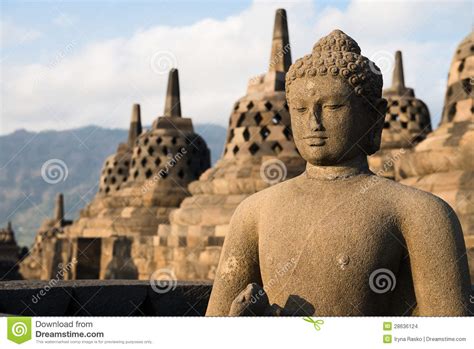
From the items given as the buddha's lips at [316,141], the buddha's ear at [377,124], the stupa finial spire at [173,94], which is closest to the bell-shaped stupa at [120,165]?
the stupa finial spire at [173,94]

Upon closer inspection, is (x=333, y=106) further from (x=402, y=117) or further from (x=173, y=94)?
(x=173, y=94)

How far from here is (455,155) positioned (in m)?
9.68

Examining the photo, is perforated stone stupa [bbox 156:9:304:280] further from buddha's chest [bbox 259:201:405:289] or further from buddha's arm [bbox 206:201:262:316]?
buddha's chest [bbox 259:201:405:289]

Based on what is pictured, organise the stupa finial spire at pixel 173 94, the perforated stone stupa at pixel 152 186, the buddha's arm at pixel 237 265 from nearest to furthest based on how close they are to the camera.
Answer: the buddha's arm at pixel 237 265 < the perforated stone stupa at pixel 152 186 < the stupa finial spire at pixel 173 94

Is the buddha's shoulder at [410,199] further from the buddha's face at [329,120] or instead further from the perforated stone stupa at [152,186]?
the perforated stone stupa at [152,186]

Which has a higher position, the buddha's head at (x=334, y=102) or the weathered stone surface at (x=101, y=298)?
the buddha's head at (x=334, y=102)

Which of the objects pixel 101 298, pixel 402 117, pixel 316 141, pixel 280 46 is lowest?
pixel 101 298

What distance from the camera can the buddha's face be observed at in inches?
151

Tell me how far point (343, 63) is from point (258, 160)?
9482mm

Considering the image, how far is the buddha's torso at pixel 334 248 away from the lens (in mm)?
3609
